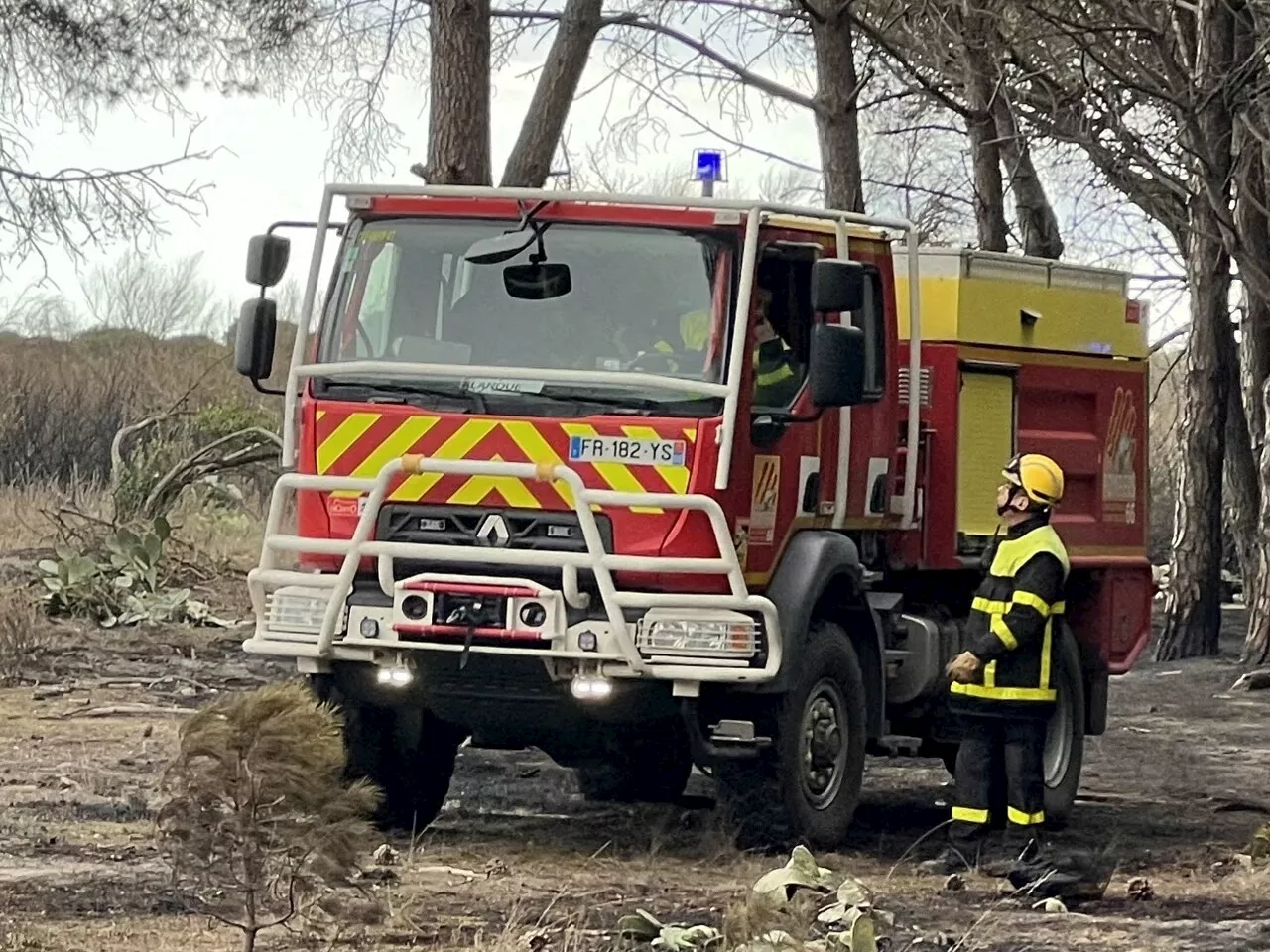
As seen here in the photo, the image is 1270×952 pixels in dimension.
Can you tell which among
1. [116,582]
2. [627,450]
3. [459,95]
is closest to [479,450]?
[627,450]

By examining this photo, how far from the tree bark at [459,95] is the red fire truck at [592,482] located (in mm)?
6423

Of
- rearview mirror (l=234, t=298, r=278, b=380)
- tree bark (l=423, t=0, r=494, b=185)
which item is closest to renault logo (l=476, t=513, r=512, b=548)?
rearview mirror (l=234, t=298, r=278, b=380)

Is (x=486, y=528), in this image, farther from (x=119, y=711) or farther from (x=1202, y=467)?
(x=1202, y=467)

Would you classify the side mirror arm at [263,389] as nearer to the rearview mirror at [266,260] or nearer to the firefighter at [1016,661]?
the rearview mirror at [266,260]

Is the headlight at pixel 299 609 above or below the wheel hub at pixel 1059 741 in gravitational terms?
above

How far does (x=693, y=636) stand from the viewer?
9000 millimetres

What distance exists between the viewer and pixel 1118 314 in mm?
12297

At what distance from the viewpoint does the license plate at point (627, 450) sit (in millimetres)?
9078

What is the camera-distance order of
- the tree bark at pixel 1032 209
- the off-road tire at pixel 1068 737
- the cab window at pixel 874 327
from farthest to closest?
the tree bark at pixel 1032 209, the off-road tire at pixel 1068 737, the cab window at pixel 874 327

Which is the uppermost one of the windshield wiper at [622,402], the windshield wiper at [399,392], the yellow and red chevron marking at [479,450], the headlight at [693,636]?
the windshield wiper at [399,392]

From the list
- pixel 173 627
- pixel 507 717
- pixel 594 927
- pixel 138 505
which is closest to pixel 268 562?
pixel 507 717

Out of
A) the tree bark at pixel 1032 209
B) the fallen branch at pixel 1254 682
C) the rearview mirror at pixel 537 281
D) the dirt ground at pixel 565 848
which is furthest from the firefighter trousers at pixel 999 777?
the tree bark at pixel 1032 209

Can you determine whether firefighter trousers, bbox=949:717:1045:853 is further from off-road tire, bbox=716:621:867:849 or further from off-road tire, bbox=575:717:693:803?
off-road tire, bbox=575:717:693:803

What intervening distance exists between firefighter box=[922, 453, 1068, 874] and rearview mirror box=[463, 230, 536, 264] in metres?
2.10
